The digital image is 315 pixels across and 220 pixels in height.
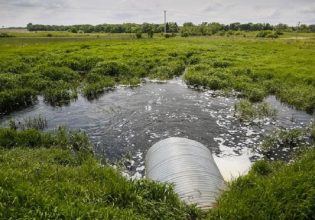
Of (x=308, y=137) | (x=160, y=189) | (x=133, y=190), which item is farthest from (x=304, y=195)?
(x=308, y=137)

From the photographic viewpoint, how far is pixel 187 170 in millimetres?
10109

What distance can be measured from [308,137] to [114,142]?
33.6ft

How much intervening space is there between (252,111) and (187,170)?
1143 cm

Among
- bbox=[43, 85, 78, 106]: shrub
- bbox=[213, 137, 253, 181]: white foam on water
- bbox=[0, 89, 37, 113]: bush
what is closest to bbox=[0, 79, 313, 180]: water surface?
bbox=[213, 137, 253, 181]: white foam on water

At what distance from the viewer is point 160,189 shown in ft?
29.7

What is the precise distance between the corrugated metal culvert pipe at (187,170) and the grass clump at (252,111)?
8.69 m

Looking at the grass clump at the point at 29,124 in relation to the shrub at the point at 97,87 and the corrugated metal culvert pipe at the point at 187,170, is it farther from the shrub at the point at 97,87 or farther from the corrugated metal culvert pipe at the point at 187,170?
the corrugated metal culvert pipe at the point at 187,170

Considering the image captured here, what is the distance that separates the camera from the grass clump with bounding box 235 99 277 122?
19.7m

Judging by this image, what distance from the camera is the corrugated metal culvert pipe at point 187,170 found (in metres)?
9.33

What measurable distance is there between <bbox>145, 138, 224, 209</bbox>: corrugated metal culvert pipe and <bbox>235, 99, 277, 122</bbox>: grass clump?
869cm

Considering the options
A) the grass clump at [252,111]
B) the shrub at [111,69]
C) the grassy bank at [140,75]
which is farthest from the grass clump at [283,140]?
the shrub at [111,69]

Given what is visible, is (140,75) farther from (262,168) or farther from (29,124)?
(262,168)

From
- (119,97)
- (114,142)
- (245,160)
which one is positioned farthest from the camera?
(119,97)

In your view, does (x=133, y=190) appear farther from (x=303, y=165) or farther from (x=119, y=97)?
(x=119, y=97)
